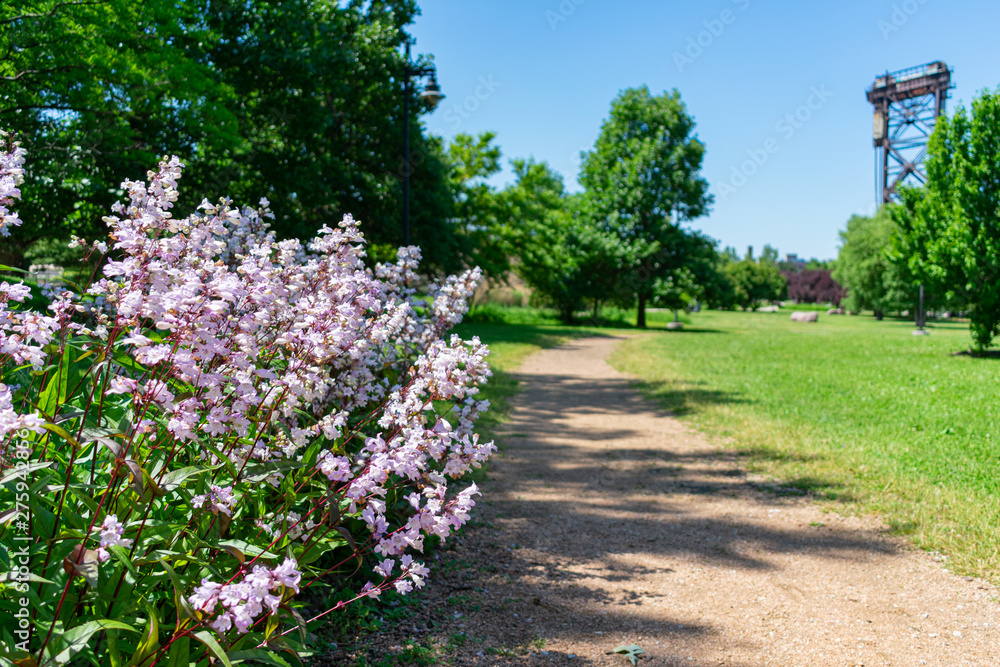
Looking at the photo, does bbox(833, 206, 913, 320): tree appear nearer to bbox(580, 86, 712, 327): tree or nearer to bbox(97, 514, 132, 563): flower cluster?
bbox(580, 86, 712, 327): tree

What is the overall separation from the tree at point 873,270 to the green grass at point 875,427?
1014 inches

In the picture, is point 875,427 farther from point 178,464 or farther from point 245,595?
point 245,595

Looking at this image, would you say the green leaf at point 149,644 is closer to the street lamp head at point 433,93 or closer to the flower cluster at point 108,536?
the flower cluster at point 108,536

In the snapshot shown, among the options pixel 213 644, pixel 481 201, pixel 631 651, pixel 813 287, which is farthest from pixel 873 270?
pixel 213 644

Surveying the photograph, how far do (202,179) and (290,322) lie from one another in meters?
12.8

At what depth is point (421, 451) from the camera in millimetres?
2156

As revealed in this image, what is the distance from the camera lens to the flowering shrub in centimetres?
162

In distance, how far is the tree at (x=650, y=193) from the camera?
28328 millimetres

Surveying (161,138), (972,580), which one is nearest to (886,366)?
(972,580)

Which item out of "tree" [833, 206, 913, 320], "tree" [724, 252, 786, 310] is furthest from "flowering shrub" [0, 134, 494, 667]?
"tree" [724, 252, 786, 310]

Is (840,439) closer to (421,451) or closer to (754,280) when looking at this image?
(421,451)

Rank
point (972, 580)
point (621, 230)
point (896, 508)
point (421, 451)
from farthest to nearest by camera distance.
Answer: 1. point (621, 230)
2. point (896, 508)
3. point (972, 580)
4. point (421, 451)

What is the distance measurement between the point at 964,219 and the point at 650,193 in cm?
1555

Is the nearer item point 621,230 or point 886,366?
point 886,366
